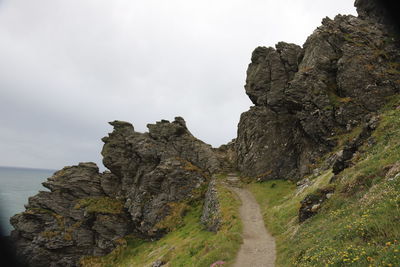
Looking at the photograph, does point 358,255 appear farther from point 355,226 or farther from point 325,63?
point 325,63

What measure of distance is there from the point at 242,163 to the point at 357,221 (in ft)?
145

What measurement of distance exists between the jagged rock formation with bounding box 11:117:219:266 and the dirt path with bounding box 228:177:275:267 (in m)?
20.0

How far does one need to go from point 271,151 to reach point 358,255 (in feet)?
139

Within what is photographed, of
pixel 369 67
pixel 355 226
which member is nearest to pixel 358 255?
pixel 355 226

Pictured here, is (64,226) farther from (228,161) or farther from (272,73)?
(272,73)

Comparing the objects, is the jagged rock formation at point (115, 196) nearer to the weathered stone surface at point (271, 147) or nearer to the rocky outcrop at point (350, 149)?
the weathered stone surface at point (271, 147)

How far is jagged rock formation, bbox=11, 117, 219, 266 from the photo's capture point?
51.0m

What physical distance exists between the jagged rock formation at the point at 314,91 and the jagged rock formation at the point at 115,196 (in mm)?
14282

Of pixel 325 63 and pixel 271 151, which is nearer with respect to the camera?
pixel 325 63

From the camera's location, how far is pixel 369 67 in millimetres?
43625

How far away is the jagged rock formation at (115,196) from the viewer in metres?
51.0

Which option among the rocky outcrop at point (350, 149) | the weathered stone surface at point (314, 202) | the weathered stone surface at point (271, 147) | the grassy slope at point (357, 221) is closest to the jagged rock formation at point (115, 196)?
the weathered stone surface at point (271, 147)

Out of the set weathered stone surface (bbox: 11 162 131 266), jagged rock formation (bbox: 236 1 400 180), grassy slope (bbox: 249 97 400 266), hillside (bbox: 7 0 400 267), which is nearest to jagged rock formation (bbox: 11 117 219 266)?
weathered stone surface (bbox: 11 162 131 266)

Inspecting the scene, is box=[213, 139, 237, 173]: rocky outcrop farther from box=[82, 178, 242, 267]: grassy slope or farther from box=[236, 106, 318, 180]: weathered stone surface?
box=[82, 178, 242, 267]: grassy slope
